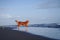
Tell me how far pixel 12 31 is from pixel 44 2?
605mm

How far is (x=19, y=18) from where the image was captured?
7.43 ft

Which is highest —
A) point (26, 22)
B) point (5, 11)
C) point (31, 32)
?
point (5, 11)

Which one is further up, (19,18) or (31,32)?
(19,18)

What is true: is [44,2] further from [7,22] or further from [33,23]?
[7,22]

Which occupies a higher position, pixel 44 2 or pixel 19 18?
pixel 44 2

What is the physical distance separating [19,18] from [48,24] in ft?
1.35

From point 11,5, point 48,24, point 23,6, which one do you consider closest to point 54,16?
point 48,24

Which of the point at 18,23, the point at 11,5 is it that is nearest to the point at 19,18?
the point at 18,23

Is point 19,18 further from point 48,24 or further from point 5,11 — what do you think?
point 48,24

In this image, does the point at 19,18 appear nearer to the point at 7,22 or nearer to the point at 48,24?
the point at 7,22

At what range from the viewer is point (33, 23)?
7.44ft

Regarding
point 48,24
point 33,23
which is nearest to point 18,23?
point 33,23

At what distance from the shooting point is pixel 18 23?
2271 mm

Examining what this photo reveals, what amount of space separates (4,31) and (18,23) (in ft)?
0.74
